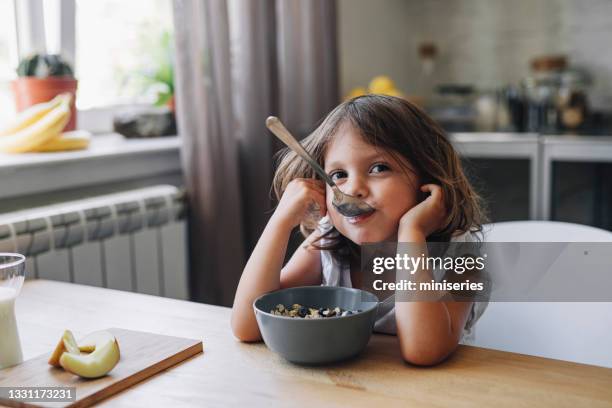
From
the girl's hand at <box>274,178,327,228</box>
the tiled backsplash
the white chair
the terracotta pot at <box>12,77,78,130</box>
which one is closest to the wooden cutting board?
the girl's hand at <box>274,178,327,228</box>

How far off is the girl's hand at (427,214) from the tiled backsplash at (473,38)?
197 cm

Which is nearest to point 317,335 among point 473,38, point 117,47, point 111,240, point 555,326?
point 555,326

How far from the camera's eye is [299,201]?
104cm

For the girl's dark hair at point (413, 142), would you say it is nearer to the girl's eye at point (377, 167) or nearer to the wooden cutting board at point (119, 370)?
the girl's eye at point (377, 167)

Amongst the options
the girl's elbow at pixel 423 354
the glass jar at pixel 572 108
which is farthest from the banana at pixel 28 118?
the glass jar at pixel 572 108

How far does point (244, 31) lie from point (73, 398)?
158 cm

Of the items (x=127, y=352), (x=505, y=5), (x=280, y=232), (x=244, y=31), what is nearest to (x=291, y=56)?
(x=244, y=31)

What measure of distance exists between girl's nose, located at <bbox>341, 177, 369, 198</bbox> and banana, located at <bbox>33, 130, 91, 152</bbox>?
1.02 metres

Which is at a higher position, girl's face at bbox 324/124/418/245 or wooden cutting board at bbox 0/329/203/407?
girl's face at bbox 324/124/418/245

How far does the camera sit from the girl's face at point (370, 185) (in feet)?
3.29

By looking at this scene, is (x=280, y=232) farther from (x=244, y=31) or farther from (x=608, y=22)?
(x=608, y=22)

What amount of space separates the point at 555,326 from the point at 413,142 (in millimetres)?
456

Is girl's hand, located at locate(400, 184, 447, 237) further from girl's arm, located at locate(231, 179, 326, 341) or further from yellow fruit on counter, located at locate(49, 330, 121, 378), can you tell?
yellow fruit on counter, located at locate(49, 330, 121, 378)

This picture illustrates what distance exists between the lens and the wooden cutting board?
0.79m
